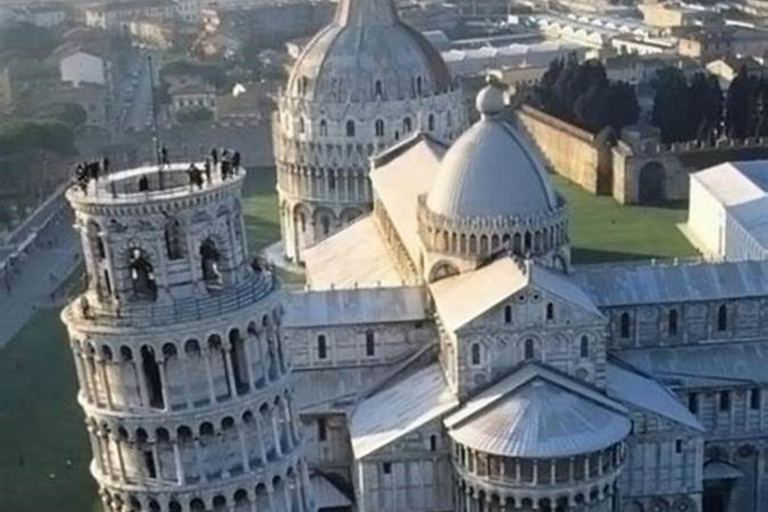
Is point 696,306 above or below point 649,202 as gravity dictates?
above

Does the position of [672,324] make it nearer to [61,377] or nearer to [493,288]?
[493,288]

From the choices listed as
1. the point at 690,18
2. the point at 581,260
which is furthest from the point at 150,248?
the point at 690,18

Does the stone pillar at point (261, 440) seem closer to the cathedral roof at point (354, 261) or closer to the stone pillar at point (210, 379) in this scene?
the stone pillar at point (210, 379)

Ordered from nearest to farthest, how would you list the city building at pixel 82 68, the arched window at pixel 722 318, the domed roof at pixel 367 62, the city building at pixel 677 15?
the arched window at pixel 722 318 < the domed roof at pixel 367 62 < the city building at pixel 82 68 < the city building at pixel 677 15

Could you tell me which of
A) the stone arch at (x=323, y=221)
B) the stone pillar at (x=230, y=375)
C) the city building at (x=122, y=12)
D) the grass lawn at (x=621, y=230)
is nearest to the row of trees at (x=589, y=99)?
the grass lawn at (x=621, y=230)

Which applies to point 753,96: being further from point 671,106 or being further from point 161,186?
point 161,186

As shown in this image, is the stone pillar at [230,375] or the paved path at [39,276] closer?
the stone pillar at [230,375]
